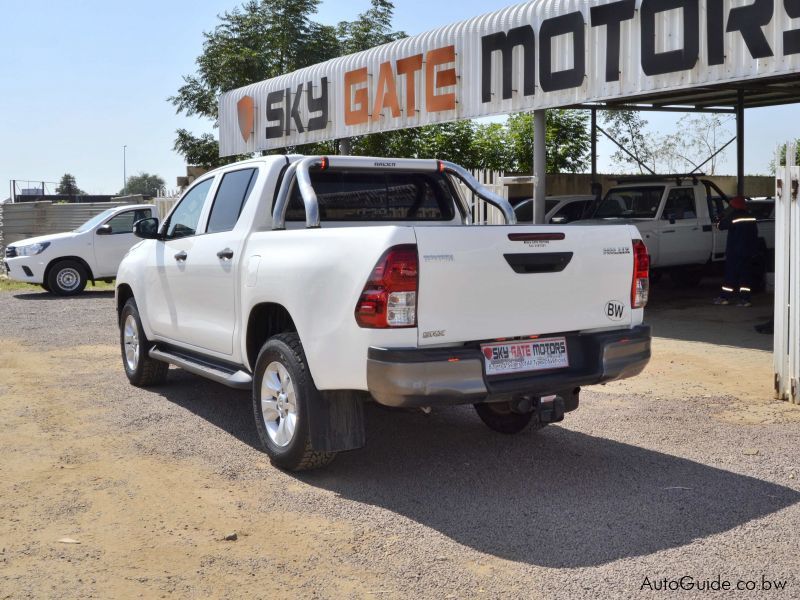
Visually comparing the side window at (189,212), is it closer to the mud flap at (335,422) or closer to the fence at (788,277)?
the mud flap at (335,422)

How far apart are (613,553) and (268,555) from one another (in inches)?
65.3

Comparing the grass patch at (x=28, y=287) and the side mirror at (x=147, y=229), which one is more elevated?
the side mirror at (x=147, y=229)

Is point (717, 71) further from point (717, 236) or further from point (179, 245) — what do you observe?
point (179, 245)

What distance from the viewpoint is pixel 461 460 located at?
20.2ft

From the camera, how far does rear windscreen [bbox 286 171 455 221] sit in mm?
6617

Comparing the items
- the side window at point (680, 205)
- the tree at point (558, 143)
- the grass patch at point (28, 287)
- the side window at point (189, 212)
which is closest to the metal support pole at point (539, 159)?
the side window at point (680, 205)

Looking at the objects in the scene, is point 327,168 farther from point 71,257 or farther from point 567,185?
point 567,185

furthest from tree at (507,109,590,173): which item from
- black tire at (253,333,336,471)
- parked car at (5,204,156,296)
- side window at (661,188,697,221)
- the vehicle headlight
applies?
black tire at (253,333,336,471)

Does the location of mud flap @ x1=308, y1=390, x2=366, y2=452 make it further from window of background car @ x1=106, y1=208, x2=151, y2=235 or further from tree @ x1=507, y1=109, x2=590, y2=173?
tree @ x1=507, y1=109, x2=590, y2=173

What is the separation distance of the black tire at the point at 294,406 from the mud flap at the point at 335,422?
0.04 metres

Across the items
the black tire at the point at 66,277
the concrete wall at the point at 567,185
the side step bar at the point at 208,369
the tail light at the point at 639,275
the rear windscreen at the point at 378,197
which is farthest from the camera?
the concrete wall at the point at 567,185

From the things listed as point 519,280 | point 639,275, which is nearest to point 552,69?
point 639,275

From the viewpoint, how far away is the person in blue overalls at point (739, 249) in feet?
48.6

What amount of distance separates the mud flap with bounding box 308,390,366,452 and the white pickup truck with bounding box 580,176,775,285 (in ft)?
36.8
